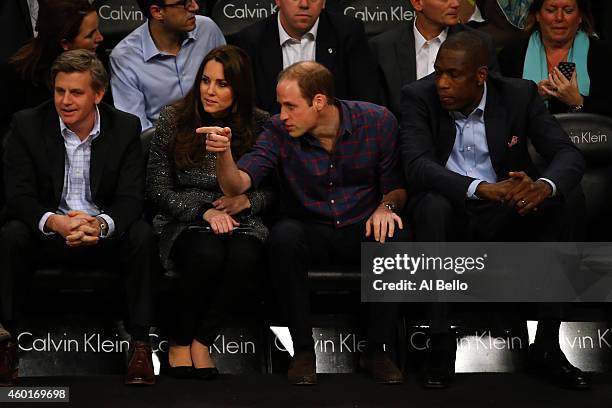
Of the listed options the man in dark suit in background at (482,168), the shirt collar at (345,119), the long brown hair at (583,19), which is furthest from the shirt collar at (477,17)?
the shirt collar at (345,119)

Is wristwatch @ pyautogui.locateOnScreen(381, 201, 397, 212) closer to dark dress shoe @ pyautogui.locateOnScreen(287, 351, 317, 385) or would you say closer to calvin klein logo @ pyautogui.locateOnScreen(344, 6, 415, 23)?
dark dress shoe @ pyautogui.locateOnScreen(287, 351, 317, 385)

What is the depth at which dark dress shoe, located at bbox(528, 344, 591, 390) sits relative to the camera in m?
3.78

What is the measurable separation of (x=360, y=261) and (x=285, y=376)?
47 centimetres

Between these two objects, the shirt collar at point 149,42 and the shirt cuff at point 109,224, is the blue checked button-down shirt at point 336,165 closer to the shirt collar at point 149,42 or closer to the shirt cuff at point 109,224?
the shirt cuff at point 109,224

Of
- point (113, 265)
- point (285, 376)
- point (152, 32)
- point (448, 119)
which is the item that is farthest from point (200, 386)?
point (152, 32)

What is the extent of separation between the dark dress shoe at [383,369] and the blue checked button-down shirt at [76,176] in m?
1.06

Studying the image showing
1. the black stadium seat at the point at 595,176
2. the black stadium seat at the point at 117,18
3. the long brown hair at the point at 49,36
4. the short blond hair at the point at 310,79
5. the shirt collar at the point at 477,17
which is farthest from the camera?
the shirt collar at the point at 477,17

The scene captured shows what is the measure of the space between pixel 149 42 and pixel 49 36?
0.44 metres

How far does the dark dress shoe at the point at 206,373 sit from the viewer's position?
388 cm

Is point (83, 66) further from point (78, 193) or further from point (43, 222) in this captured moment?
point (43, 222)

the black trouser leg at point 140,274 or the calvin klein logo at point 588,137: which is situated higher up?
the calvin klein logo at point 588,137

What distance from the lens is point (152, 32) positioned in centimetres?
486

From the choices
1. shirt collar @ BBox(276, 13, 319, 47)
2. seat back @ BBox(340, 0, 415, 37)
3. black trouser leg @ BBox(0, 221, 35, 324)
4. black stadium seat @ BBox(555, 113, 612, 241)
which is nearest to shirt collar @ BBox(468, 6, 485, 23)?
seat back @ BBox(340, 0, 415, 37)

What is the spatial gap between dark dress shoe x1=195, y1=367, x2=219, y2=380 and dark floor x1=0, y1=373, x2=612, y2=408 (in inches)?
1.0
